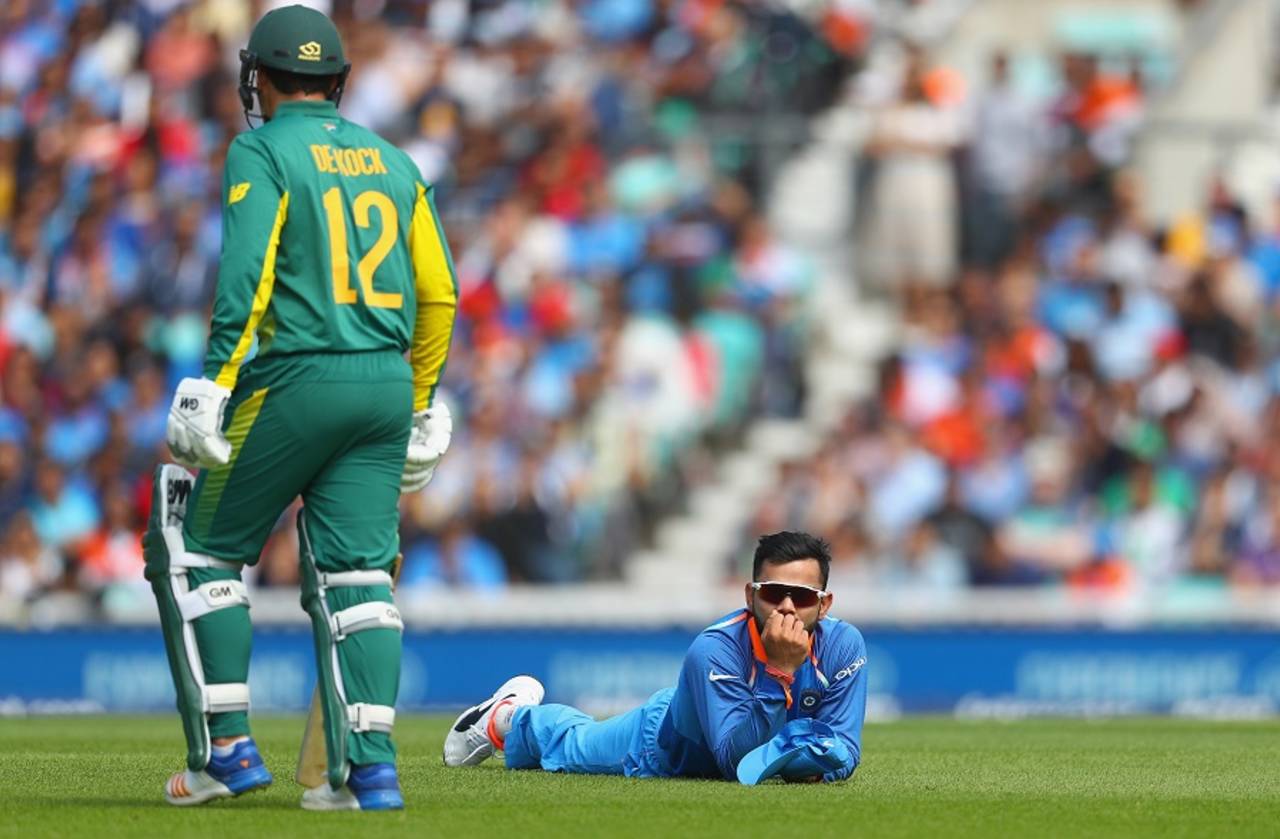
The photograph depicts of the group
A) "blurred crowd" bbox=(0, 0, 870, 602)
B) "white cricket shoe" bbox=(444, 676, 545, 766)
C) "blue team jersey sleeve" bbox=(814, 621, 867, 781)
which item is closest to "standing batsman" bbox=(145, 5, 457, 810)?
"blue team jersey sleeve" bbox=(814, 621, 867, 781)

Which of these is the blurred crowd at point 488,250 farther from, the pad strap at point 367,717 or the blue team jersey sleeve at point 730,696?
the pad strap at point 367,717

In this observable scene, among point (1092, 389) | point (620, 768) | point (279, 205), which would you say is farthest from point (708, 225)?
point (279, 205)

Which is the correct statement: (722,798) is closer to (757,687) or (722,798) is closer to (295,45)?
(757,687)

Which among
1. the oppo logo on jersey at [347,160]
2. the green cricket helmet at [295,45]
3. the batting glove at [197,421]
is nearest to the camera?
the batting glove at [197,421]

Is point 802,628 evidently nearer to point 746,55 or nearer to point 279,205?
point 279,205

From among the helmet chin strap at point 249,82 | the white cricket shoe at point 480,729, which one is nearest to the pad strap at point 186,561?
the helmet chin strap at point 249,82

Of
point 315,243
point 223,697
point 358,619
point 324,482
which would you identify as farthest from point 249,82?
point 223,697

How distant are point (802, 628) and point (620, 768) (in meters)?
1.22

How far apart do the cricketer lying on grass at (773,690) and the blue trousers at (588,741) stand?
2 cm

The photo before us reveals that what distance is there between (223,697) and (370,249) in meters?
1.36

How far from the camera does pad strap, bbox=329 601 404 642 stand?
7062 millimetres

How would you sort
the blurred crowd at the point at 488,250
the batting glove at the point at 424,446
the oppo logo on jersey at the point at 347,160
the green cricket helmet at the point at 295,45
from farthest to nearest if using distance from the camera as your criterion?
the blurred crowd at the point at 488,250 → the batting glove at the point at 424,446 → the green cricket helmet at the point at 295,45 → the oppo logo on jersey at the point at 347,160

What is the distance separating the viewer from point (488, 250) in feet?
63.5

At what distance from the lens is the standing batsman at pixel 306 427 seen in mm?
7023
